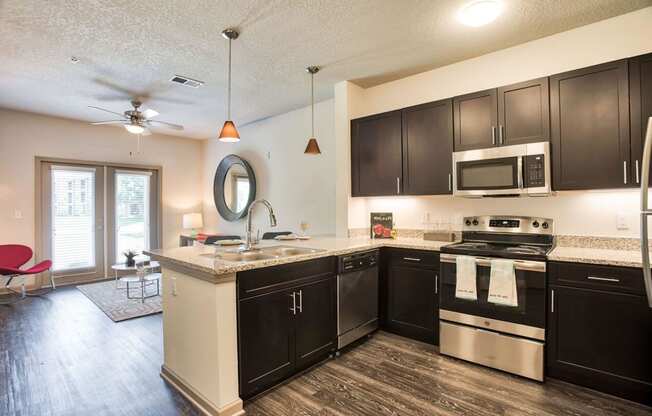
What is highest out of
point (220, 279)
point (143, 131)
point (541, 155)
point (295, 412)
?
point (143, 131)

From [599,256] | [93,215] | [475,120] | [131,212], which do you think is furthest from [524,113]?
[93,215]

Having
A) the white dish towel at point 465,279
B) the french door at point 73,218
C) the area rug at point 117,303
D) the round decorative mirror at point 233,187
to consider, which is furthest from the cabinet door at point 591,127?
the french door at point 73,218

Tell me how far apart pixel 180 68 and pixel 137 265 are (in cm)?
299

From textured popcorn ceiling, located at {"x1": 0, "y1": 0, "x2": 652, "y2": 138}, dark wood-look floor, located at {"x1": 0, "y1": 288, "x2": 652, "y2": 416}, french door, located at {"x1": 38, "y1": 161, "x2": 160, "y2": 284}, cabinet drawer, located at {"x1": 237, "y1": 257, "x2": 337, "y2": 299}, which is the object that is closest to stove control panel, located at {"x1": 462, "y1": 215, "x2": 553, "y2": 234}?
dark wood-look floor, located at {"x1": 0, "y1": 288, "x2": 652, "y2": 416}

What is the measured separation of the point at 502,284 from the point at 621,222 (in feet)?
3.64

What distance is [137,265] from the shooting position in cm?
486

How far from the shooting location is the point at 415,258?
3092mm

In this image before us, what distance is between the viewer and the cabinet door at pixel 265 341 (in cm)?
210

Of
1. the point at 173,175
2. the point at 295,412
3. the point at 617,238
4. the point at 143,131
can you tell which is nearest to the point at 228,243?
the point at 295,412

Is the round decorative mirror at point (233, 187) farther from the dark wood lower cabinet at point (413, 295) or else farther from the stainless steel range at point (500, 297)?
the stainless steel range at point (500, 297)

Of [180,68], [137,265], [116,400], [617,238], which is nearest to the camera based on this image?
[116,400]

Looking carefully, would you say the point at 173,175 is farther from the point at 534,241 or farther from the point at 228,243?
the point at 534,241

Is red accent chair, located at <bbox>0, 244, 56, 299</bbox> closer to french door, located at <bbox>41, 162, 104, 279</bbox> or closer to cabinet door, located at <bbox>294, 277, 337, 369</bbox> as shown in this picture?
french door, located at <bbox>41, 162, 104, 279</bbox>

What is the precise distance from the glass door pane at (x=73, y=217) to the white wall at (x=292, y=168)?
2.43 meters
